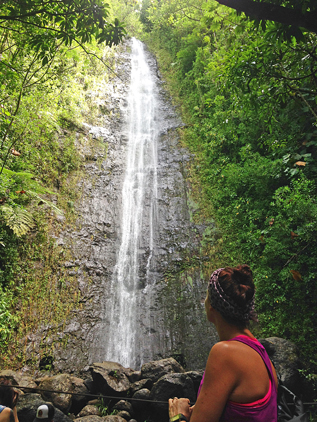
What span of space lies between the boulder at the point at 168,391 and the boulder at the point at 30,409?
4.57 ft

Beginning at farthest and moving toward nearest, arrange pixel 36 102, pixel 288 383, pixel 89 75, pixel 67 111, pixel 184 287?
1. pixel 89 75
2. pixel 67 111
3. pixel 184 287
4. pixel 36 102
5. pixel 288 383

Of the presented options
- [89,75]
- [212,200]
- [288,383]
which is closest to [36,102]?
[212,200]

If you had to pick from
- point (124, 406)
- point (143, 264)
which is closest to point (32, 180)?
point (143, 264)

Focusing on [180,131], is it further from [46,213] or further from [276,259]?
[276,259]

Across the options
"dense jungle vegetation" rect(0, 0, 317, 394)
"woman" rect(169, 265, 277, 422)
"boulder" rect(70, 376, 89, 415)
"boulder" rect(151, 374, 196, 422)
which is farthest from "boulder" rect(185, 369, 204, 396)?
"woman" rect(169, 265, 277, 422)

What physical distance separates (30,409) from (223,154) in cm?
847

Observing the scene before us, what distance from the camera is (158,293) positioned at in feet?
25.4

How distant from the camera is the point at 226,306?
4.66 ft

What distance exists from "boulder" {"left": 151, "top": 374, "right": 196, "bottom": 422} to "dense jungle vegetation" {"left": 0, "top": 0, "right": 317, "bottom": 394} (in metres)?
1.94

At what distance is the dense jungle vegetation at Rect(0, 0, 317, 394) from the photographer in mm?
3771

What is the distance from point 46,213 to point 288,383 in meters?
6.87

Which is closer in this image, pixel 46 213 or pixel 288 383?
pixel 288 383

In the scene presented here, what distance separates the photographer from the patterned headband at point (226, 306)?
1.41 meters

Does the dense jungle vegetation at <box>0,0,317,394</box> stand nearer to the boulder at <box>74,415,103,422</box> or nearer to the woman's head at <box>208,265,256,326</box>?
the woman's head at <box>208,265,256,326</box>
